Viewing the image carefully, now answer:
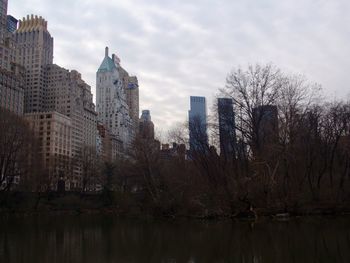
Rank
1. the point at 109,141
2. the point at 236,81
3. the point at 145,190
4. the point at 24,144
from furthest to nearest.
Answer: the point at 109,141
the point at 24,144
the point at 145,190
the point at 236,81

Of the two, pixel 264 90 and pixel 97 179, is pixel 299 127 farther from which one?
pixel 97 179

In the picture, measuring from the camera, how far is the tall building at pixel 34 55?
150 meters

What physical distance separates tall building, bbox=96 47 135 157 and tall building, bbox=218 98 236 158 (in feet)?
425

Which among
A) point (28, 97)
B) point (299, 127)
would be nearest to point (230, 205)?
point (299, 127)

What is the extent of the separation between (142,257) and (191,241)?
4.51 meters

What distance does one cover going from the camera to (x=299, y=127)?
38594 mm

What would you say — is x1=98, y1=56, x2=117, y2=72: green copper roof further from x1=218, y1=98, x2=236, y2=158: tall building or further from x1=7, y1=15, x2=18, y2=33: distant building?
x1=218, y1=98, x2=236, y2=158: tall building

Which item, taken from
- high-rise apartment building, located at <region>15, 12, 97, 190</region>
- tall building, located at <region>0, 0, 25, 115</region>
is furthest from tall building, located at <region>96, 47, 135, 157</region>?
tall building, located at <region>0, 0, 25, 115</region>

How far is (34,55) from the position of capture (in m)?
155

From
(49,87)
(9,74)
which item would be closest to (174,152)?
(9,74)

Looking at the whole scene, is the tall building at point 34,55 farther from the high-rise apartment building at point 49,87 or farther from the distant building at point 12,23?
the distant building at point 12,23

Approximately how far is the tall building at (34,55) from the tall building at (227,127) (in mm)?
117263

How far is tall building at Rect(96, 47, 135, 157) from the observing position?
17638 centimetres

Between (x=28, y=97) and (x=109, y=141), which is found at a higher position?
(x=28, y=97)
